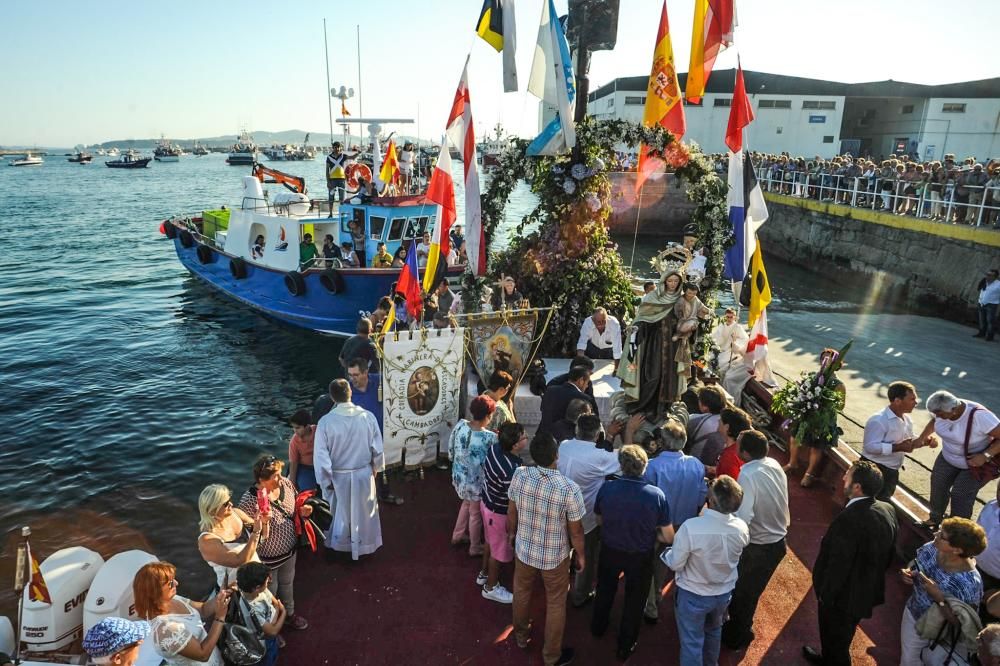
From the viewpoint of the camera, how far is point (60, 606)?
420 centimetres

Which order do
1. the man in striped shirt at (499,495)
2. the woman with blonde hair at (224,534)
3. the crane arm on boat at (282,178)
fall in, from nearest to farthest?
the woman with blonde hair at (224,534), the man in striped shirt at (499,495), the crane arm on boat at (282,178)

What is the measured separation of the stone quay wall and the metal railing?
0.44 m

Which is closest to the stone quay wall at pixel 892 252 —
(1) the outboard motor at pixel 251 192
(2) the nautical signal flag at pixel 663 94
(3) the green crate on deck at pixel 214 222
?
(2) the nautical signal flag at pixel 663 94

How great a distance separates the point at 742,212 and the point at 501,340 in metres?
3.67

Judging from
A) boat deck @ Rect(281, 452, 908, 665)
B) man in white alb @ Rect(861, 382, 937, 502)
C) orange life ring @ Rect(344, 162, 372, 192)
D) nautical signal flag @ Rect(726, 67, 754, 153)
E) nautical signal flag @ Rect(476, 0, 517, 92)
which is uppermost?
nautical signal flag @ Rect(476, 0, 517, 92)

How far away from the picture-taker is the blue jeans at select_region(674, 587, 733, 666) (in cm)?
391

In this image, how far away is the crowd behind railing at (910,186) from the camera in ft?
54.8

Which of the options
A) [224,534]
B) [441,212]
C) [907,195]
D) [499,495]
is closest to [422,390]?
[499,495]

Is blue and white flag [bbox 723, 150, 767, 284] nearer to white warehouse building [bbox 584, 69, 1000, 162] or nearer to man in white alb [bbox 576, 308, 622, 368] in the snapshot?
man in white alb [bbox 576, 308, 622, 368]

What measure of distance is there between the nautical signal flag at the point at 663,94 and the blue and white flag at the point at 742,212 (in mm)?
928

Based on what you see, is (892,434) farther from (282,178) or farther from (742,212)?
(282,178)

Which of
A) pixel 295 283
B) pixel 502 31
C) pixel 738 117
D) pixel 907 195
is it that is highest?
pixel 502 31

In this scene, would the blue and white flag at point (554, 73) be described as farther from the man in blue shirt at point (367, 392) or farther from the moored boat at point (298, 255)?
the moored boat at point (298, 255)

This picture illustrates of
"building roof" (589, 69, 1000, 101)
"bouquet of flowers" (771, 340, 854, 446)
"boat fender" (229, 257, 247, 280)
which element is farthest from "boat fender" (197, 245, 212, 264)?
"building roof" (589, 69, 1000, 101)
